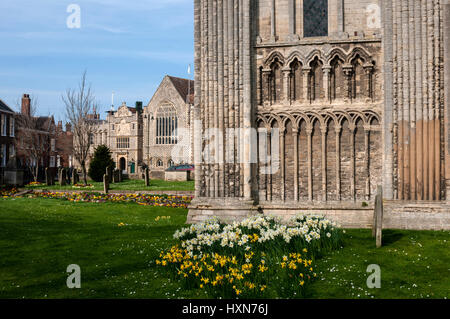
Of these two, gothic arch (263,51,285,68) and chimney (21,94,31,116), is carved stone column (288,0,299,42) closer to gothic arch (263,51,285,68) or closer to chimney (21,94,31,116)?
gothic arch (263,51,285,68)

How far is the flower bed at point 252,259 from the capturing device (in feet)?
22.4

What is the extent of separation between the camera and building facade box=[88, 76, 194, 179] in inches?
2379

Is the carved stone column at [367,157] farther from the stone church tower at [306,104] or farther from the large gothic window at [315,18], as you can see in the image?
the large gothic window at [315,18]

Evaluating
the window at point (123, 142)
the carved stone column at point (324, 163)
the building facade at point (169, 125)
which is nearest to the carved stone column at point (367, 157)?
the carved stone column at point (324, 163)

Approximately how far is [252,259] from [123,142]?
6296 cm

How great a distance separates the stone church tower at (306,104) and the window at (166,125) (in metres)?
48.4

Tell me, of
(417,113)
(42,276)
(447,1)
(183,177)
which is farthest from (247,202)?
(183,177)

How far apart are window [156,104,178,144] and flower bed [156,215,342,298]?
170 feet

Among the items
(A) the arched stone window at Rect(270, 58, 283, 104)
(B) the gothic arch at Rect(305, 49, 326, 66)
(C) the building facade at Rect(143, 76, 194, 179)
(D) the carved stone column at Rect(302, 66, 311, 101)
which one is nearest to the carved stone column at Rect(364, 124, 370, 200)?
(D) the carved stone column at Rect(302, 66, 311, 101)

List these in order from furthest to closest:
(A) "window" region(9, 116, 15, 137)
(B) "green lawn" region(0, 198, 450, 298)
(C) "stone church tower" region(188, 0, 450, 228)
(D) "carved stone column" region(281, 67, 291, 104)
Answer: (A) "window" region(9, 116, 15, 137) < (D) "carved stone column" region(281, 67, 291, 104) < (C) "stone church tower" region(188, 0, 450, 228) < (B) "green lawn" region(0, 198, 450, 298)

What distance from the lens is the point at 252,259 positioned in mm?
8062

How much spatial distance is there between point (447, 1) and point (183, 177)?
25.4m

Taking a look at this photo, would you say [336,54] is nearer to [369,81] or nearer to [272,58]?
[369,81]

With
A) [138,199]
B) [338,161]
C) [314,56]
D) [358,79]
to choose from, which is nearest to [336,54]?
[314,56]
